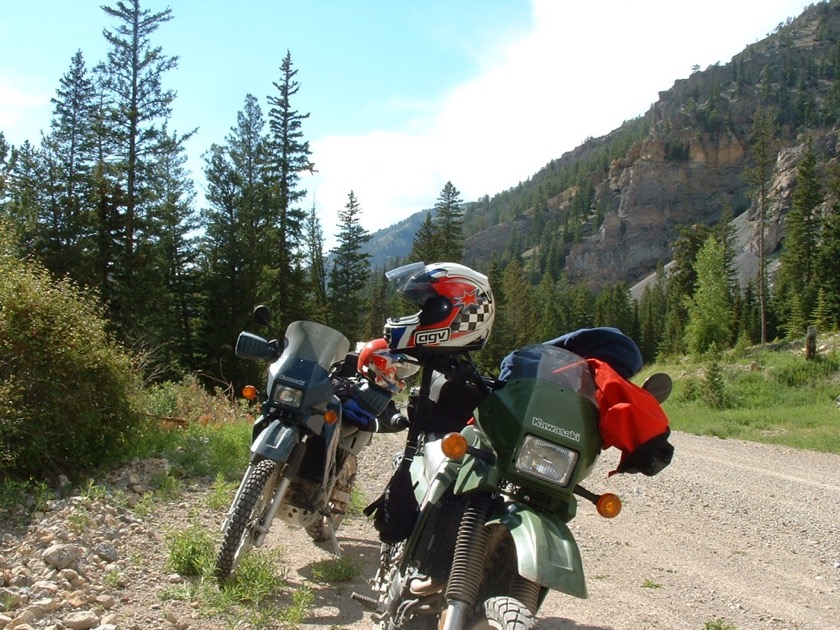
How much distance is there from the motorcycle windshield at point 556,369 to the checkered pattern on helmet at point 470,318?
0.51m

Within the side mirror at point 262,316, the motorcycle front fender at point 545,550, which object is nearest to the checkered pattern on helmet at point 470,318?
the motorcycle front fender at point 545,550

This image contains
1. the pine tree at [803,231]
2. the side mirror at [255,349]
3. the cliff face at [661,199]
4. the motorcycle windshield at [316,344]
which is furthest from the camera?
the cliff face at [661,199]

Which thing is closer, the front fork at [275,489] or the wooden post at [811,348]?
the front fork at [275,489]

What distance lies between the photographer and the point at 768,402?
22641 millimetres

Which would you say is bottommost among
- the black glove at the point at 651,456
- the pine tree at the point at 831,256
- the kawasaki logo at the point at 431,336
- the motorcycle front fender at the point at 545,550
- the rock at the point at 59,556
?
the rock at the point at 59,556

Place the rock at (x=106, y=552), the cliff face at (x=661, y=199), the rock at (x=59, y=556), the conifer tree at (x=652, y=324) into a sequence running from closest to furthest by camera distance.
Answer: the rock at (x=59, y=556), the rock at (x=106, y=552), the conifer tree at (x=652, y=324), the cliff face at (x=661, y=199)

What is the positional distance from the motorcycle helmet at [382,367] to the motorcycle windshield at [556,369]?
1379 millimetres

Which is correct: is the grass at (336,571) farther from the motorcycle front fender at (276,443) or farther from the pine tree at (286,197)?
the pine tree at (286,197)

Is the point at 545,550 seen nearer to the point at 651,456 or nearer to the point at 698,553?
the point at 651,456

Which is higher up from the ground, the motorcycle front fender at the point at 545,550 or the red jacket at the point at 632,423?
the red jacket at the point at 632,423

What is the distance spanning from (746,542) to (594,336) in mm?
4709

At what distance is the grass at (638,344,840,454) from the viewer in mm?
17708

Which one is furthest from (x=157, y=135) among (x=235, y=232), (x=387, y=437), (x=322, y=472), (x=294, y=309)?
(x=322, y=472)

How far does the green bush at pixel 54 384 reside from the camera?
5781 mm
